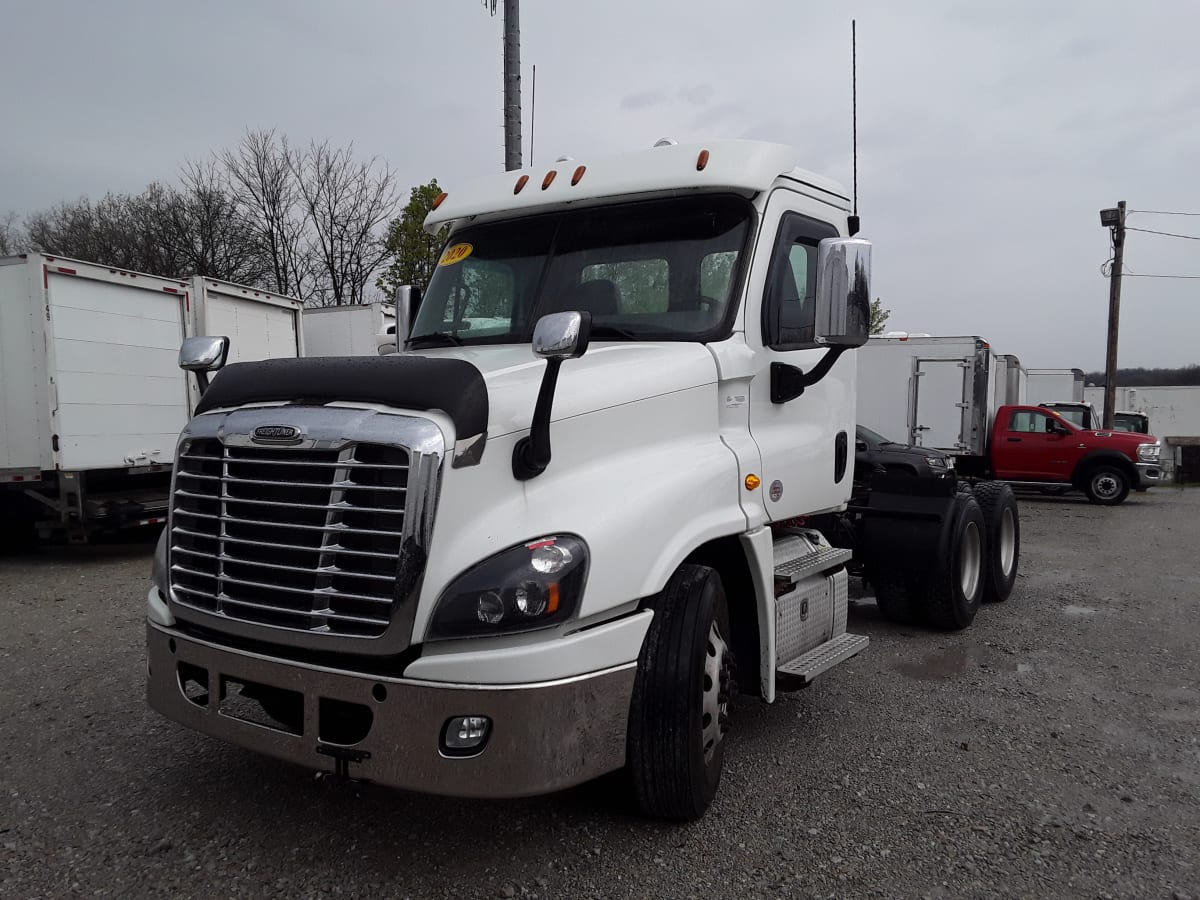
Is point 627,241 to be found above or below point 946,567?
above

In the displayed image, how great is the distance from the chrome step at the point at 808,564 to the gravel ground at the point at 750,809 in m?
0.82

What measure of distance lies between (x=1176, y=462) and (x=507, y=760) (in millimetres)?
30448

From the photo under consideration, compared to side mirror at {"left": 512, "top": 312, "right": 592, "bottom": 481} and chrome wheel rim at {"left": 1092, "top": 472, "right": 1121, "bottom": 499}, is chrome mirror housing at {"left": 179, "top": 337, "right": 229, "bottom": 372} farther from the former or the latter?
chrome wheel rim at {"left": 1092, "top": 472, "right": 1121, "bottom": 499}

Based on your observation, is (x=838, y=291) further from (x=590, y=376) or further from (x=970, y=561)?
(x=970, y=561)

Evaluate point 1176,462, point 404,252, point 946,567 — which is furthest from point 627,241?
point 1176,462

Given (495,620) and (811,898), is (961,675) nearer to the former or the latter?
(811,898)

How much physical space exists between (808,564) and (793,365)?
963mm

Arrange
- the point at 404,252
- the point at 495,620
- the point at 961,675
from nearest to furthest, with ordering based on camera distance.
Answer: the point at 495,620
the point at 961,675
the point at 404,252

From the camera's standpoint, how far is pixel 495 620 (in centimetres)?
265

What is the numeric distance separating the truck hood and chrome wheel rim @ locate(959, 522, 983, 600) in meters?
3.75

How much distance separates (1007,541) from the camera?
7672mm

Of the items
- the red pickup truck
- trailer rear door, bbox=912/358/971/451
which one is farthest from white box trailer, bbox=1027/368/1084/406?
trailer rear door, bbox=912/358/971/451

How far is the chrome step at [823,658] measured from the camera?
12.8 ft

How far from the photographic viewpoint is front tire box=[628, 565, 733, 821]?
3.08m
